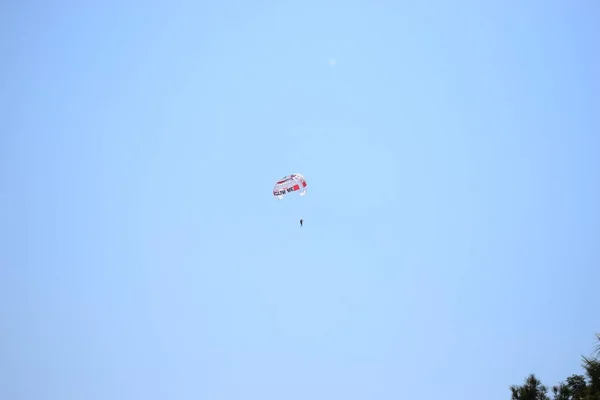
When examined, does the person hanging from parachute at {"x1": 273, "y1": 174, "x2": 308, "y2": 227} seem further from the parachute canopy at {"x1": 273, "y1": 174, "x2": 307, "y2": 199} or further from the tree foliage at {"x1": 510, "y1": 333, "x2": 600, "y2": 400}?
the tree foliage at {"x1": 510, "y1": 333, "x2": 600, "y2": 400}

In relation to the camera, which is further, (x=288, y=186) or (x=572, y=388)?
(x=288, y=186)

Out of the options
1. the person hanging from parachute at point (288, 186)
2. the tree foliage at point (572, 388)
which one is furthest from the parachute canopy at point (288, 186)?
the tree foliage at point (572, 388)

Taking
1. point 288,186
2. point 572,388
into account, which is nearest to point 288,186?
point 288,186

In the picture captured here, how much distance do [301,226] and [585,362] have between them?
59.4m

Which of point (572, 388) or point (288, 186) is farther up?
point (288, 186)

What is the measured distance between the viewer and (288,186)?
9712 cm

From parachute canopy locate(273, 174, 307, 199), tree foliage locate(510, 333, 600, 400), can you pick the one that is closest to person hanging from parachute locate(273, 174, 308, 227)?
parachute canopy locate(273, 174, 307, 199)

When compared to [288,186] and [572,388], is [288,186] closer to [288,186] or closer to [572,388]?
[288,186]

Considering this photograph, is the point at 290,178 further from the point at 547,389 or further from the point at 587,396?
the point at 587,396

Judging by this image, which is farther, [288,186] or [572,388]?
[288,186]

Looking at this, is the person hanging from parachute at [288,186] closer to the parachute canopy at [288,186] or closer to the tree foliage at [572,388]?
the parachute canopy at [288,186]

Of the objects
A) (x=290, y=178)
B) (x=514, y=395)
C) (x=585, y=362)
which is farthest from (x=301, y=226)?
(x=585, y=362)

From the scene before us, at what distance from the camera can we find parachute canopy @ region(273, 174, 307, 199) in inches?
3814

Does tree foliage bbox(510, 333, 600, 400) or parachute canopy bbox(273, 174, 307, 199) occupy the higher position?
parachute canopy bbox(273, 174, 307, 199)
